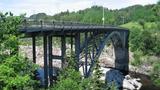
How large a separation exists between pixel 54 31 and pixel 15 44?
16083mm

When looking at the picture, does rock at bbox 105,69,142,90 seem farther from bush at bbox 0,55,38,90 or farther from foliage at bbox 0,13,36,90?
bush at bbox 0,55,38,90

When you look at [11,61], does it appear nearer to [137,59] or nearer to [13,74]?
[13,74]

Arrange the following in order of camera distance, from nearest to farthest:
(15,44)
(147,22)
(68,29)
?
1. (15,44)
2. (68,29)
3. (147,22)

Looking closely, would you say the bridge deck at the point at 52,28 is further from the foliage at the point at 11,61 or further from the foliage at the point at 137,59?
the foliage at the point at 137,59

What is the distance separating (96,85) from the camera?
4172cm

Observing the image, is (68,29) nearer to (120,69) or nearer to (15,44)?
(15,44)

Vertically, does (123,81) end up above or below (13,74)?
below

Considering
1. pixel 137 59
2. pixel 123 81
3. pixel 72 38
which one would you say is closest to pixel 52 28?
pixel 72 38

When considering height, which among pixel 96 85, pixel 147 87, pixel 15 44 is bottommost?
pixel 147 87

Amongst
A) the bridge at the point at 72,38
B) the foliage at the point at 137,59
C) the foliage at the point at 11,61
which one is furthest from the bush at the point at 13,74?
the foliage at the point at 137,59

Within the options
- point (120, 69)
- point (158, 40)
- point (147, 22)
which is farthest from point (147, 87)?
point (147, 22)

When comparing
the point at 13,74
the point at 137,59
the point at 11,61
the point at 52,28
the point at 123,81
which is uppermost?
the point at 52,28

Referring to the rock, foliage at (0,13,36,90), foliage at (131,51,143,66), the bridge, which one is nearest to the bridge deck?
the bridge

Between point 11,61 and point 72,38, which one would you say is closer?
point 11,61
